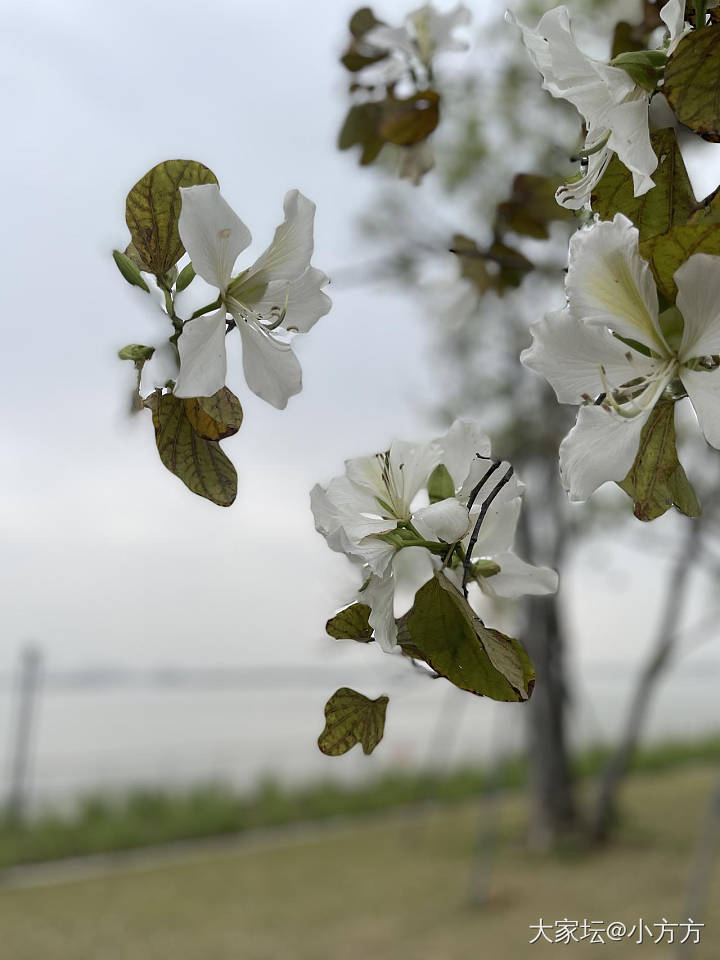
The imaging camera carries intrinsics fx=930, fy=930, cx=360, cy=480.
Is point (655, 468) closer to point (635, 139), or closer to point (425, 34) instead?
point (635, 139)

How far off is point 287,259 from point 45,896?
3.48m

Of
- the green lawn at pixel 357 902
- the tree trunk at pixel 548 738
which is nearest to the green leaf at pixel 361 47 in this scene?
the green lawn at pixel 357 902

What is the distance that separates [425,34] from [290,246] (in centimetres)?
49

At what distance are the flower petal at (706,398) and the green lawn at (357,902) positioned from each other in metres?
2.63

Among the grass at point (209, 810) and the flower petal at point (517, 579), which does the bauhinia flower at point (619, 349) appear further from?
the grass at point (209, 810)

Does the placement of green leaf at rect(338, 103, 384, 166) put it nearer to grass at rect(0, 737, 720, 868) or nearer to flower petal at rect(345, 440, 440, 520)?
flower petal at rect(345, 440, 440, 520)

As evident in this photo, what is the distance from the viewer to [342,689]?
408mm

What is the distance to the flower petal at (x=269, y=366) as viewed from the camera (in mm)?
373

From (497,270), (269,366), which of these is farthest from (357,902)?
(269,366)

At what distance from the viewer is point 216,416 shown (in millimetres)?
364

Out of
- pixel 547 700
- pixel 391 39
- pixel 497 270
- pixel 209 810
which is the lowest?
pixel 209 810

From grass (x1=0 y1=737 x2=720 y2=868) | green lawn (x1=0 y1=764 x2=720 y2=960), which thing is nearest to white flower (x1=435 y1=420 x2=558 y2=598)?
green lawn (x1=0 y1=764 x2=720 y2=960)

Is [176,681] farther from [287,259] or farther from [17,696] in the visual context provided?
[287,259]

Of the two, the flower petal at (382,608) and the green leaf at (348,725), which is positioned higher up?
the flower petal at (382,608)
